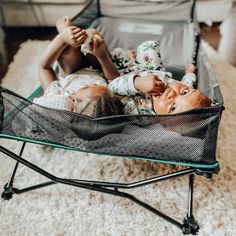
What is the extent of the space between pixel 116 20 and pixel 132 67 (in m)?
0.59

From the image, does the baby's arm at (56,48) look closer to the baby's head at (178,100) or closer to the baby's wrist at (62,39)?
the baby's wrist at (62,39)

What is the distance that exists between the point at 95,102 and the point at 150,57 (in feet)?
1.53

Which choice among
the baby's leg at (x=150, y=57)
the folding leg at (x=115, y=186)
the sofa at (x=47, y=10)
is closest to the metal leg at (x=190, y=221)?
the folding leg at (x=115, y=186)

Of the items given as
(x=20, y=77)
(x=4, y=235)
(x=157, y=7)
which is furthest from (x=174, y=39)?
(x=4, y=235)

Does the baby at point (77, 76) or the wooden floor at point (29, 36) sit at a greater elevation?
the baby at point (77, 76)

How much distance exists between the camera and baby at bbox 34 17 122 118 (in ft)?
3.00

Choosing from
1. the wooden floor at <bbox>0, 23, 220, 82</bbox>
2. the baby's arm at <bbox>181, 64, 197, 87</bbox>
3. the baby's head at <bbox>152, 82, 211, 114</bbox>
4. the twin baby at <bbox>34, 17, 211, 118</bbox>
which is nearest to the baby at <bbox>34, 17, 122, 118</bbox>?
the twin baby at <bbox>34, 17, 211, 118</bbox>

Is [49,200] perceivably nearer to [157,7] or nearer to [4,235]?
[4,235]

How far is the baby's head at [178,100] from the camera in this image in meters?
0.90

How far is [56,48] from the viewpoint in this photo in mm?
1121

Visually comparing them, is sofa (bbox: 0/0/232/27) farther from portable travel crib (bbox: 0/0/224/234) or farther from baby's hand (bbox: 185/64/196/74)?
portable travel crib (bbox: 0/0/224/234)

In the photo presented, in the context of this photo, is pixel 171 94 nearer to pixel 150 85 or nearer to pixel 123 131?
pixel 150 85

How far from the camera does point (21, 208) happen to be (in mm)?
1095

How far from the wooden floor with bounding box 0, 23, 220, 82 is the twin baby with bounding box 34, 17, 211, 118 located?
2.95ft
